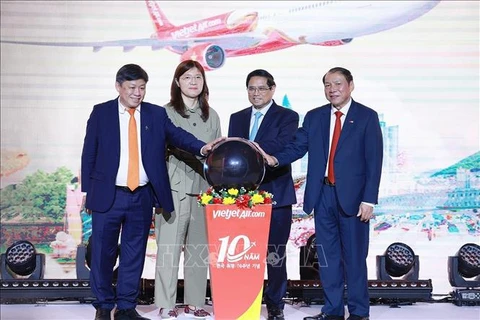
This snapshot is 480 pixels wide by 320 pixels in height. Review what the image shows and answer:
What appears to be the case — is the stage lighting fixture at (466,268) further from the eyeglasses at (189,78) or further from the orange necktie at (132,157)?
the orange necktie at (132,157)

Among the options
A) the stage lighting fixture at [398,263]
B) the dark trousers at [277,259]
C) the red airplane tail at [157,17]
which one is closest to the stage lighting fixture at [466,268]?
the stage lighting fixture at [398,263]

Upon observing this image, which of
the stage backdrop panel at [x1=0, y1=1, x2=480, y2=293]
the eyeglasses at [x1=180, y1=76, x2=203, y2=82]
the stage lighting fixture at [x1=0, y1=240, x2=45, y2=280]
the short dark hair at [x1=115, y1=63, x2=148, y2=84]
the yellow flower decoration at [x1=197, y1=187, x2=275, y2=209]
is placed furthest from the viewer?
the stage backdrop panel at [x1=0, y1=1, x2=480, y2=293]

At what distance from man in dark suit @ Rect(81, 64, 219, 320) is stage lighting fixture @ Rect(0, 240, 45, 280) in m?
1.14

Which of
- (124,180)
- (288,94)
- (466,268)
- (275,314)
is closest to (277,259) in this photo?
(275,314)

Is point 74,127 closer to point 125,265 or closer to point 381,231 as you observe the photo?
point 125,265

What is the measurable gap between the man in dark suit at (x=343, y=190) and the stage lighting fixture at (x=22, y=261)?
2.13 metres

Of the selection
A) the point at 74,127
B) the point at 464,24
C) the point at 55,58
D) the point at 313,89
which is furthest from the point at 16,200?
the point at 464,24

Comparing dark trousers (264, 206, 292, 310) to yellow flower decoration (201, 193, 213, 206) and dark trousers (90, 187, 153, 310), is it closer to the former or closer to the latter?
yellow flower decoration (201, 193, 213, 206)

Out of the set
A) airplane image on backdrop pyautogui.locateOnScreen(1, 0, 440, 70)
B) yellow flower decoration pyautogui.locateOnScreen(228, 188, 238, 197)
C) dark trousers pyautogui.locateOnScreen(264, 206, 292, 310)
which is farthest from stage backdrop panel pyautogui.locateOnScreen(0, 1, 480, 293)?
yellow flower decoration pyautogui.locateOnScreen(228, 188, 238, 197)

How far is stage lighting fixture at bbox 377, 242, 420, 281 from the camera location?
577 cm

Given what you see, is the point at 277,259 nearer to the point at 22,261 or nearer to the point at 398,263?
the point at 398,263

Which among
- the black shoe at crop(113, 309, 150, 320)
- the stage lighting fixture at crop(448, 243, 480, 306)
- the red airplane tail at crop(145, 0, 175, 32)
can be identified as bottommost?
the black shoe at crop(113, 309, 150, 320)

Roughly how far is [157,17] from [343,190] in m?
2.81

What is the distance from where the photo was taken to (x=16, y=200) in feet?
22.1
